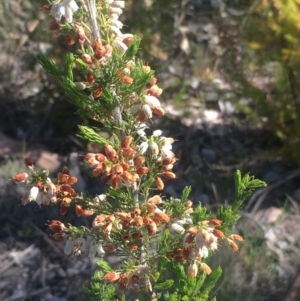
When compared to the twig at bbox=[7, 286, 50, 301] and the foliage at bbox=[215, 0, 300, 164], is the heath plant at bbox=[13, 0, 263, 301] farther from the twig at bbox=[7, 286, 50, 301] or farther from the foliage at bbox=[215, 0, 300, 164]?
the foliage at bbox=[215, 0, 300, 164]

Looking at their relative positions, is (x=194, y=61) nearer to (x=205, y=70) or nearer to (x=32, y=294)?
(x=205, y=70)

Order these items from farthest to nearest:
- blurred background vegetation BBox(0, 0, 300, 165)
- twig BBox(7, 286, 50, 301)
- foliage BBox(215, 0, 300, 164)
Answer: blurred background vegetation BBox(0, 0, 300, 165)
foliage BBox(215, 0, 300, 164)
twig BBox(7, 286, 50, 301)

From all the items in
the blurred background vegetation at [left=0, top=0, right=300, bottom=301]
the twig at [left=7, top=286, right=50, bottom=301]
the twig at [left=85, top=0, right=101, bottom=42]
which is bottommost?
the twig at [left=7, top=286, right=50, bottom=301]

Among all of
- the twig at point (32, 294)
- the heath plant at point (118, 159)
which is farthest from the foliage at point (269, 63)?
the heath plant at point (118, 159)

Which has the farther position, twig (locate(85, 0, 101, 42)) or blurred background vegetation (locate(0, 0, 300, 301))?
blurred background vegetation (locate(0, 0, 300, 301))

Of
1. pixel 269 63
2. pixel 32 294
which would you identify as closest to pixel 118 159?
pixel 32 294

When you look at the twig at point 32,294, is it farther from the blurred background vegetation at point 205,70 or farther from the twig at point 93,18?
the twig at point 93,18

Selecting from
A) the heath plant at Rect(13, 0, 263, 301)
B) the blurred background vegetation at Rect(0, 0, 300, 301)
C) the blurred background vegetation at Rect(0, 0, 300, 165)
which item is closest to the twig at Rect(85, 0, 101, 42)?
the heath plant at Rect(13, 0, 263, 301)
